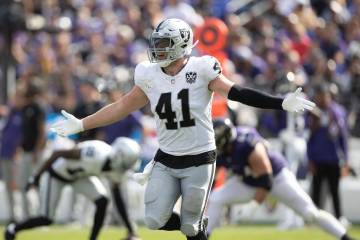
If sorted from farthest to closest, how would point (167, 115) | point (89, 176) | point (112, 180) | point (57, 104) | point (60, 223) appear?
point (57, 104)
point (60, 223)
point (112, 180)
point (89, 176)
point (167, 115)

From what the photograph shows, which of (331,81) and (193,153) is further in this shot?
(331,81)

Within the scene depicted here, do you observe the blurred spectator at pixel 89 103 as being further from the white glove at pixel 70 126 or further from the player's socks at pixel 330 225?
the white glove at pixel 70 126

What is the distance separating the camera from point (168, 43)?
732 cm

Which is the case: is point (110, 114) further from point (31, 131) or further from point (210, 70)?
point (31, 131)

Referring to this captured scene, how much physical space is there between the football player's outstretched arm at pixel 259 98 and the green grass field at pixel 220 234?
14.1 ft

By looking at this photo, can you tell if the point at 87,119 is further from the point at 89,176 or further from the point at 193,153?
the point at 89,176

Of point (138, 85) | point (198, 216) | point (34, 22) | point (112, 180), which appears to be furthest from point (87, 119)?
point (34, 22)

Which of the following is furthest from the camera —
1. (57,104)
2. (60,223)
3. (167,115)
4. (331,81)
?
(57,104)

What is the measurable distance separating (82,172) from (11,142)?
3.75 metres

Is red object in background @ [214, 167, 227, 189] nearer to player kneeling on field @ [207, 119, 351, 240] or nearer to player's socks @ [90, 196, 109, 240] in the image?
player kneeling on field @ [207, 119, 351, 240]

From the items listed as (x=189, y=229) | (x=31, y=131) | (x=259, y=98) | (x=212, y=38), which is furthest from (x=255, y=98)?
(x=212, y=38)

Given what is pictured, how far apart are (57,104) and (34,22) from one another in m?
Answer: 1.75

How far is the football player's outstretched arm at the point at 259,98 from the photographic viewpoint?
686 centimetres

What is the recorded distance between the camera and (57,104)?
15.3m
